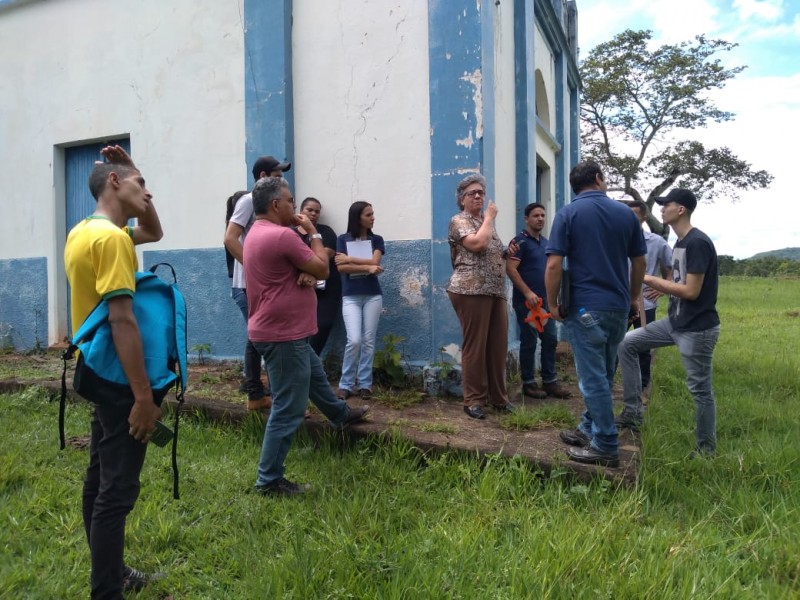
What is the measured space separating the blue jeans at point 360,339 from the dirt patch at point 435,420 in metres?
0.20

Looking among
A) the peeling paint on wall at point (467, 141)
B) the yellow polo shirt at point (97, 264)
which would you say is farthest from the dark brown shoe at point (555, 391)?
the yellow polo shirt at point (97, 264)

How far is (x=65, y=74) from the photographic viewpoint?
702cm

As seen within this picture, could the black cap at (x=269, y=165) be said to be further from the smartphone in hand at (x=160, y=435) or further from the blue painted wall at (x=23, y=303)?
the blue painted wall at (x=23, y=303)

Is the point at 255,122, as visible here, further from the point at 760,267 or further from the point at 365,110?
the point at 760,267

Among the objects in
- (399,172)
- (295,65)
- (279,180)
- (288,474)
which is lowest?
(288,474)

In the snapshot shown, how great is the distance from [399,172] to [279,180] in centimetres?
220

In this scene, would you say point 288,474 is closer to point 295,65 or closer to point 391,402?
point 391,402

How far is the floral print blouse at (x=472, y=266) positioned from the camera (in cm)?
437

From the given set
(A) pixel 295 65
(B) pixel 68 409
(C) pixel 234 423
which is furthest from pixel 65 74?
(C) pixel 234 423

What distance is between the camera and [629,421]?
13.6 feet

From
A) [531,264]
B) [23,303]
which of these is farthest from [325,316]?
[23,303]

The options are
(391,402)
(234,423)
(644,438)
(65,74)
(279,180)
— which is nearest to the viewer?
(279,180)

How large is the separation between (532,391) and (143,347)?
3514 mm

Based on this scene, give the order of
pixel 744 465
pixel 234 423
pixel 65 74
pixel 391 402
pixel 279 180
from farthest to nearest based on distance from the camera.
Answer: pixel 65 74 < pixel 391 402 < pixel 234 423 < pixel 744 465 < pixel 279 180
